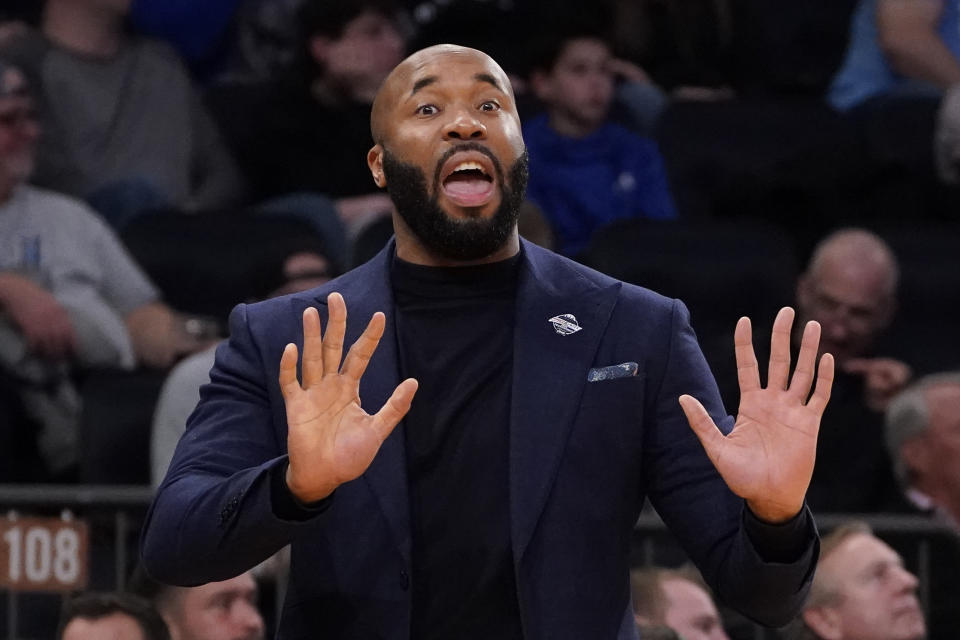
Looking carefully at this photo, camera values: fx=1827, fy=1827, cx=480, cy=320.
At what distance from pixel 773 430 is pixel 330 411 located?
0.52 m

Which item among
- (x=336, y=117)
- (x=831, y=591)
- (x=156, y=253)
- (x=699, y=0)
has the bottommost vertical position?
(x=831, y=591)

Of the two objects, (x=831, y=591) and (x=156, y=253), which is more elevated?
(x=156, y=253)

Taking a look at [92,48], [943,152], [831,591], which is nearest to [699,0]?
[943,152]

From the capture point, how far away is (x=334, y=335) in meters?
2.14

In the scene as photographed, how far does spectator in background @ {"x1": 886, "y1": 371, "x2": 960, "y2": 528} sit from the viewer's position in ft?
16.3

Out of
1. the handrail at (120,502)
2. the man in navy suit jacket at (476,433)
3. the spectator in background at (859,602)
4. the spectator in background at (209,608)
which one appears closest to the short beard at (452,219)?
the man in navy suit jacket at (476,433)

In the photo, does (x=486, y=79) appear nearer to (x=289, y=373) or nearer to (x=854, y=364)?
(x=289, y=373)

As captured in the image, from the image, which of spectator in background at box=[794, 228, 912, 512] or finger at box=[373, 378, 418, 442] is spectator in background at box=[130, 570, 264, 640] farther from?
finger at box=[373, 378, 418, 442]

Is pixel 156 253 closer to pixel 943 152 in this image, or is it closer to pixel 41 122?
pixel 41 122

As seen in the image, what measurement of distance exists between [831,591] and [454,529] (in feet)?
7.48

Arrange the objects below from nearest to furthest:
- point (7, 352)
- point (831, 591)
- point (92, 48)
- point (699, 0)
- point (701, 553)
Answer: point (701, 553) < point (831, 591) < point (7, 352) < point (92, 48) < point (699, 0)

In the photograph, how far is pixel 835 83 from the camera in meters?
6.55

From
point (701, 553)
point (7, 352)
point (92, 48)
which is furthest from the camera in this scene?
point (92, 48)

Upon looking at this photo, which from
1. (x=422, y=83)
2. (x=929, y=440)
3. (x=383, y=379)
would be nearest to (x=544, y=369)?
(x=383, y=379)
